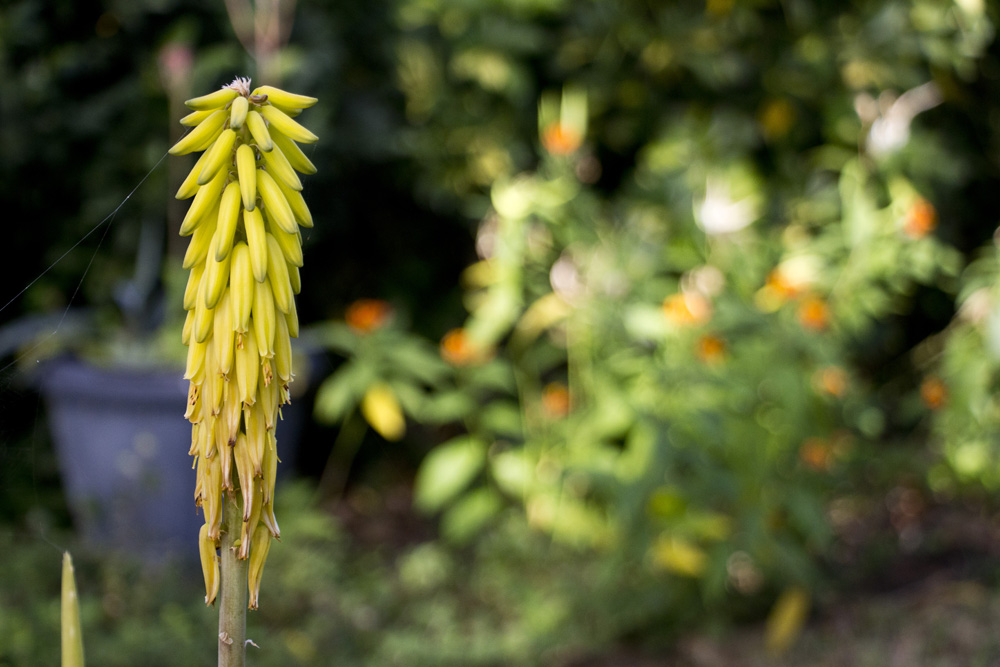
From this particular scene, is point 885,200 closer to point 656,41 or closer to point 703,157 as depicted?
point 703,157

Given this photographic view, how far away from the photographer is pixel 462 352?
2.46 metres

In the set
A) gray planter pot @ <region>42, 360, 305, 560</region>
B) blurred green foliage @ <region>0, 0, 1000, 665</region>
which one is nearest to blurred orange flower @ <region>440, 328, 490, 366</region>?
blurred green foliage @ <region>0, 0, 1000, 665</region>

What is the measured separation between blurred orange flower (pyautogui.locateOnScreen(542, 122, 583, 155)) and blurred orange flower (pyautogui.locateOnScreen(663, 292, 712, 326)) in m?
0.56

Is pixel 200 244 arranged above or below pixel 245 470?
above

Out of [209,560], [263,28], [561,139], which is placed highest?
[263,28]

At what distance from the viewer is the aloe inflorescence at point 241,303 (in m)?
0.62

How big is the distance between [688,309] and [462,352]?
71cm

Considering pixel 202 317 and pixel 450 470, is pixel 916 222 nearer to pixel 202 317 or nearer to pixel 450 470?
pixel 450 470

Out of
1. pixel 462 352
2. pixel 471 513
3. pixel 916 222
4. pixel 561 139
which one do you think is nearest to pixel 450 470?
pixel 471 513

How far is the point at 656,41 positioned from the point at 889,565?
1.89 m

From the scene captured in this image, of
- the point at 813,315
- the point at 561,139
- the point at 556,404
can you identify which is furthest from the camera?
the point at 556,404

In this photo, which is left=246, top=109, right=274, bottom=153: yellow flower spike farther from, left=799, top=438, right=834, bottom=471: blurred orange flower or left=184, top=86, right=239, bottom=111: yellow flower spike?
left=799, top=438, right=834, bottom=471: blurred orange flower

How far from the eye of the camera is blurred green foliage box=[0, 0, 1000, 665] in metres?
2.08

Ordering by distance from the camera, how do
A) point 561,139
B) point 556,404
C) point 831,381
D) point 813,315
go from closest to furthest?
point 813,315 < point 831,381 < point 561,139 < point 556,404
